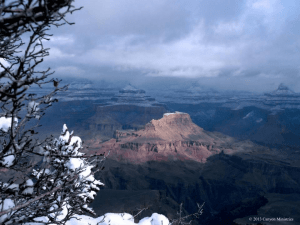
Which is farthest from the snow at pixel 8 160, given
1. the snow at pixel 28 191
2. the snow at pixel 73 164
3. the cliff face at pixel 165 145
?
the cliff face at pixel 165 145

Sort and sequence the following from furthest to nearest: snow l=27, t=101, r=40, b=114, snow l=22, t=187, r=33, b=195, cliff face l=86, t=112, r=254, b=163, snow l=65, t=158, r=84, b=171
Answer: cliff face l=86, t=112, r=254, b=163 < snow l=65, t=158, r=84, b=171 < snow l=22, t=187, r=33, b=195 < snow l=27, t=101, r=40, b=114

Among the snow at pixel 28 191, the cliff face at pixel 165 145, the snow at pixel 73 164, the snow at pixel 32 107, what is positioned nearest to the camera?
the snow at pixel 32 107

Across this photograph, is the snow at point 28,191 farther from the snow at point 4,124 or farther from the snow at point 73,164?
the snow at point 4,124

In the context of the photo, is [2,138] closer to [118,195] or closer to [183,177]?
[118,195]

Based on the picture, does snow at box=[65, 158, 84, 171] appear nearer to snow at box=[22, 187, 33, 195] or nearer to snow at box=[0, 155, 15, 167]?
snow at box=[22, 187, 33, 195]

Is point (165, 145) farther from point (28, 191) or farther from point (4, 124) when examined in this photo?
point (4, 124)

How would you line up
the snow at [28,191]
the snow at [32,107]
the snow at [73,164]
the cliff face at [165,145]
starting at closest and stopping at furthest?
the snow at [32,107] < the snow at [28,191] < the snow at [73,164] < the cliff face at [165,145]

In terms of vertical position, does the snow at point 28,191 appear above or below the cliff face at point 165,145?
above

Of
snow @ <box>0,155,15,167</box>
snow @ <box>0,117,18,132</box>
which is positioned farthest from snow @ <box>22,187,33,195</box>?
snow @ <box>0,117,18,132</box>
